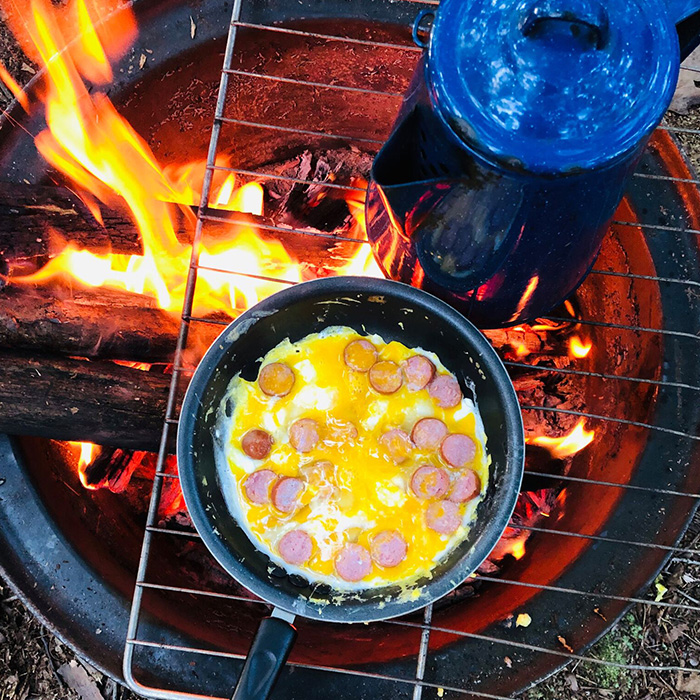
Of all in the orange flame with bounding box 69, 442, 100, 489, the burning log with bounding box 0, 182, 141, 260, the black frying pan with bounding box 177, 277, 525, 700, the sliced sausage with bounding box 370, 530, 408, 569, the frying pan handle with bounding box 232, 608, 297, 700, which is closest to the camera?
the frying pan handle with bounding box 232, 608, 297, 700

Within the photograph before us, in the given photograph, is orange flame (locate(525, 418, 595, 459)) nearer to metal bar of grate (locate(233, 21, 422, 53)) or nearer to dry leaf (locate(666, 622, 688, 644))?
dry leaf (locate(666, 622, 688, 644))

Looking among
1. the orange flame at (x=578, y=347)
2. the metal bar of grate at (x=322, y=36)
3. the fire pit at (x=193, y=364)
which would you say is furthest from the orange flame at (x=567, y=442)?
the metal bar of grate at (x=322, y=36)

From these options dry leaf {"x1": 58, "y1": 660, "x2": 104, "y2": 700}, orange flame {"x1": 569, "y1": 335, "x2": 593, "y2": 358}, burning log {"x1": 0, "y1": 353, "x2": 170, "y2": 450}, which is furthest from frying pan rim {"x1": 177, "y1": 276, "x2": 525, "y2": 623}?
dry leaf {"x1": 58, "y1": 660, "x2": 104, "y2": 700}

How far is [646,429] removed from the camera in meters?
1.73

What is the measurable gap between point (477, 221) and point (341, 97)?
47.4 inches

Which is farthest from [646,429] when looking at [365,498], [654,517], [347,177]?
[347,177]

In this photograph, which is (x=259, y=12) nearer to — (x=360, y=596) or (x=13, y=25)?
(x=13, y=25)

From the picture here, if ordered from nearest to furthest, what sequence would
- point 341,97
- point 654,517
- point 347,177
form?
point 654,517, point 341,97, point 347,177

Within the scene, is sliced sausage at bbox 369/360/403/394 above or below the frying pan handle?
above

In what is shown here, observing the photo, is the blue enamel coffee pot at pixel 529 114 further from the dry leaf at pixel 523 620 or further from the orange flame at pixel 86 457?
the orange flame at pixel 86 457

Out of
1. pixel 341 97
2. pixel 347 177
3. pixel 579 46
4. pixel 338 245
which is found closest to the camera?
pixel 579 46

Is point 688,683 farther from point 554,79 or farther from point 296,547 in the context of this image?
point 554,79

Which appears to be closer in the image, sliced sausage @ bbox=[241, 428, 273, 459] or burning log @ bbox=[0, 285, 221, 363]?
sliced sausage @ bbox=[241, 428, 273, 459]

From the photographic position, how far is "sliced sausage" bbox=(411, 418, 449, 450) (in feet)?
5.24
